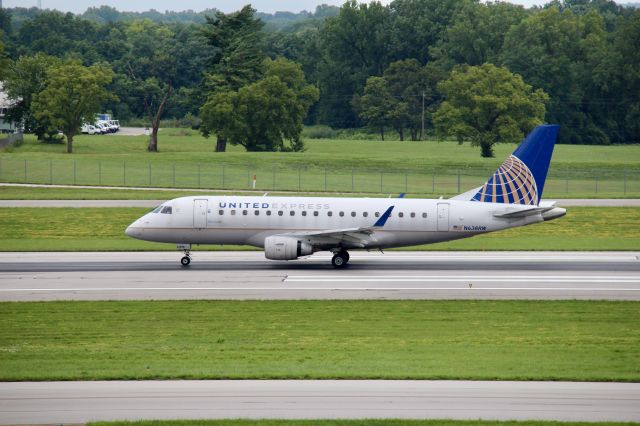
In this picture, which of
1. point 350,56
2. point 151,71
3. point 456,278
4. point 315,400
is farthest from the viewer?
point 350,56

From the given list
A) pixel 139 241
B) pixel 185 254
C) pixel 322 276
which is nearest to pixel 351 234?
pixel 322 276

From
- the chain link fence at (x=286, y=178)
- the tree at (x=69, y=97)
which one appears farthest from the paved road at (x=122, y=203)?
the tree at (x=69, y=97)

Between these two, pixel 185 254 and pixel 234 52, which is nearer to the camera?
pixel 185 254

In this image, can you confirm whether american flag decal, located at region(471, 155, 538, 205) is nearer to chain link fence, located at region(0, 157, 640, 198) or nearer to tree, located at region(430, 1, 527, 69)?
chain link fence, located at region(0, 157, 640, 198)

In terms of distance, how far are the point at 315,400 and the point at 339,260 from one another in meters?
19.4

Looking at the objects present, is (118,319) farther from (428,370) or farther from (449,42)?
(449,42)

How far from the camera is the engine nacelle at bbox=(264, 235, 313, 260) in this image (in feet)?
124

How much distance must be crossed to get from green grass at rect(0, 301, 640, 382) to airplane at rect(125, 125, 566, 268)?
26.6ft

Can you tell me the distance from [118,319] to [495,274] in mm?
16150

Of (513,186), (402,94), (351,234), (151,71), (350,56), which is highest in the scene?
(350,56)

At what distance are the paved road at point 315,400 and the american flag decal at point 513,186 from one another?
19.5m

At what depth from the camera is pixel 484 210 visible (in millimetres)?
39656

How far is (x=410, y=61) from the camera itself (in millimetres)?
138875

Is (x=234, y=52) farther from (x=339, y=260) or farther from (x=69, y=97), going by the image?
(x=339, y=260)
